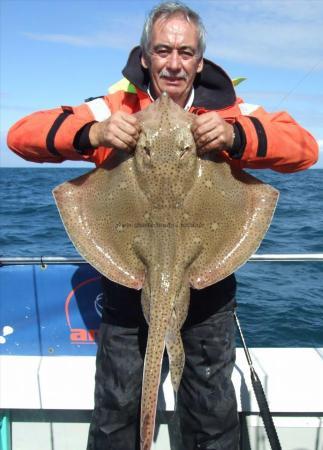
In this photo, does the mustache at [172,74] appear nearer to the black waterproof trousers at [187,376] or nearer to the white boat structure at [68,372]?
the black waterproof trousers at [187,376]

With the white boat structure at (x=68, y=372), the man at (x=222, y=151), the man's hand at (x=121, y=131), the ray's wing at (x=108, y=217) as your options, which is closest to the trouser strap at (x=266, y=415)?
the man at (x=222, y=151)

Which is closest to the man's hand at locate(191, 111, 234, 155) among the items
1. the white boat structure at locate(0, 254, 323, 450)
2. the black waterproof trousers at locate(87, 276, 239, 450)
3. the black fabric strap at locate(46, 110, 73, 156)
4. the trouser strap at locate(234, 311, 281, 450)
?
the black fabric strap at locate(46, 110, 73, 156)

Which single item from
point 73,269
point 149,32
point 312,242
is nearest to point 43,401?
point 73,269

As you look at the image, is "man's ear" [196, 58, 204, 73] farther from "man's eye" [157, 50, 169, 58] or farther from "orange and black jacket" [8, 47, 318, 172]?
"man's eye" [157, 50, 169, 58]

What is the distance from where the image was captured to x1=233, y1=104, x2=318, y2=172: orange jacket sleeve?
295 centimetres

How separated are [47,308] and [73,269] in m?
0.39

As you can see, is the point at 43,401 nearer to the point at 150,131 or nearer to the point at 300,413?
the point at 300,413

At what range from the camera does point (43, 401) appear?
3775 mm

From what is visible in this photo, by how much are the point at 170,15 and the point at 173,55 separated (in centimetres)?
25

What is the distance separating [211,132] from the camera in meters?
2.76

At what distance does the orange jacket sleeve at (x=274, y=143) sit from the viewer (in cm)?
295

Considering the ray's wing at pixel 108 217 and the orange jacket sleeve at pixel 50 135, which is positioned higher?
the orange jacket sleeve at pixel 50 135

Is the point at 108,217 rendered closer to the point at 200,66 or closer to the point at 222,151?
the point at 222,151

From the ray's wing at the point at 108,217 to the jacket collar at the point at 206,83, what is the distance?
642 millimetres
